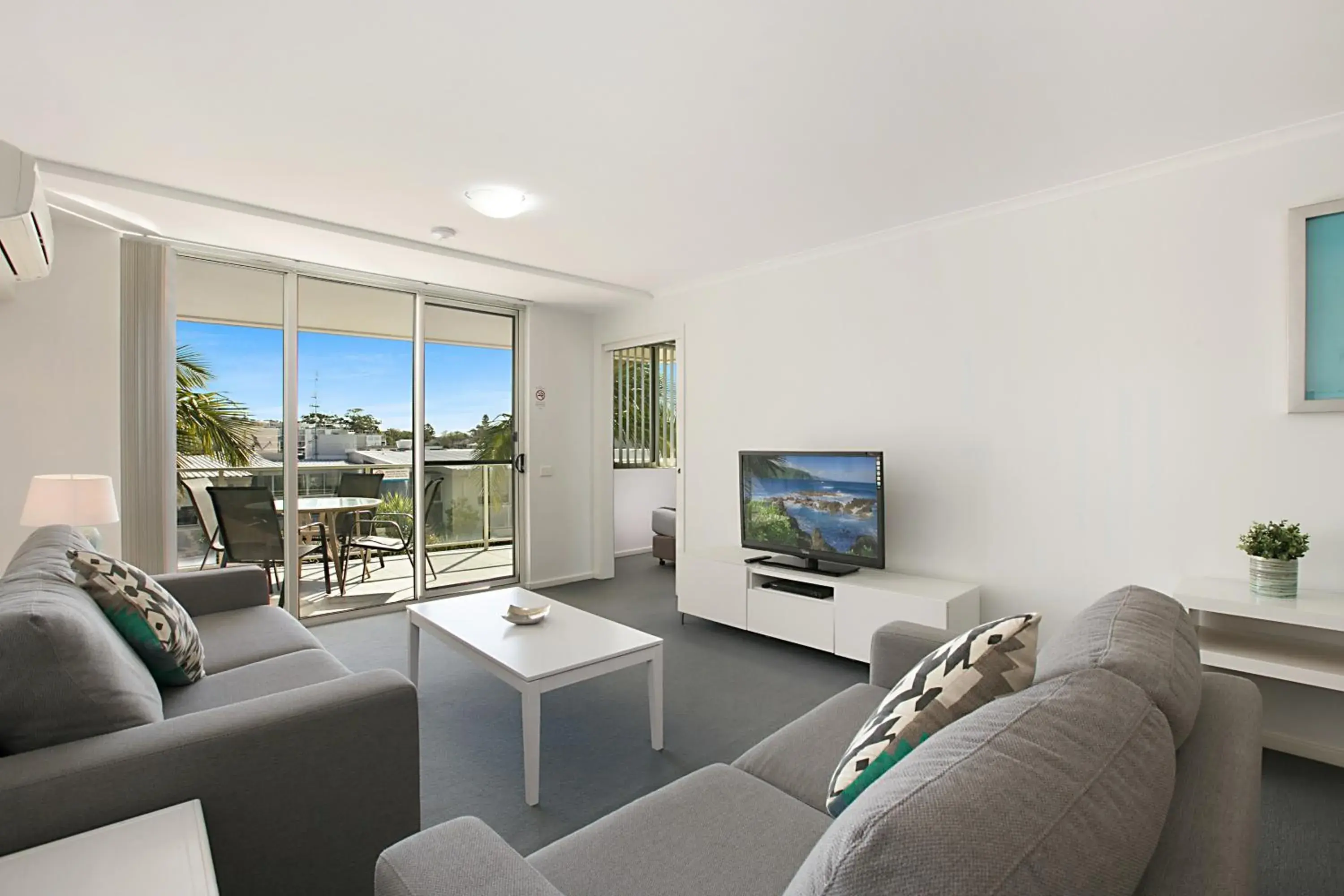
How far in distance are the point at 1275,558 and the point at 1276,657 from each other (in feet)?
1.15

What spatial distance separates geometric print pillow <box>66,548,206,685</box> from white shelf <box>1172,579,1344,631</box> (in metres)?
3.46

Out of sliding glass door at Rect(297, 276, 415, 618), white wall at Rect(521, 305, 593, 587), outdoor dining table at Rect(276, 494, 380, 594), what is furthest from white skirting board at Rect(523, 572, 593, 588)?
outdoor dining table at Rect(276, 494, 380, 594)

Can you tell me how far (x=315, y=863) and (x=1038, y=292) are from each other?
3.60m

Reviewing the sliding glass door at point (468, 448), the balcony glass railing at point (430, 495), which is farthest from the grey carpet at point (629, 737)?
the sliding glass door at point (468, 448)

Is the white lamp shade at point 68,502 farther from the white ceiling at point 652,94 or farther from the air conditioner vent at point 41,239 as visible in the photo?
the white ceiling at point 652,94

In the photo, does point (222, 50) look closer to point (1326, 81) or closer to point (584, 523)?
point (1326, 81)

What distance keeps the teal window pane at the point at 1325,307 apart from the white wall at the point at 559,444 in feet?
15.3

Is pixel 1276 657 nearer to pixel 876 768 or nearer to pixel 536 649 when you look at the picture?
pixel 876 768

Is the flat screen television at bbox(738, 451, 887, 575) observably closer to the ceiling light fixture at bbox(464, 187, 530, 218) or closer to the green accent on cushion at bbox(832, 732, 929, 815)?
the ceiling light fixture at bbox(464, 187, 530, 218)

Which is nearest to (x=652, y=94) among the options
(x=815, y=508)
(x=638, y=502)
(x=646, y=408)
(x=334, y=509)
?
(x=815, y=508)

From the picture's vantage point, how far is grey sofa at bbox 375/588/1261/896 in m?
0.63

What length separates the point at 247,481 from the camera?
4.21m

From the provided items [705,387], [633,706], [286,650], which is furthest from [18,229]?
[705,387]

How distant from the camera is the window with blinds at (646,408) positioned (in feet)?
21.5
